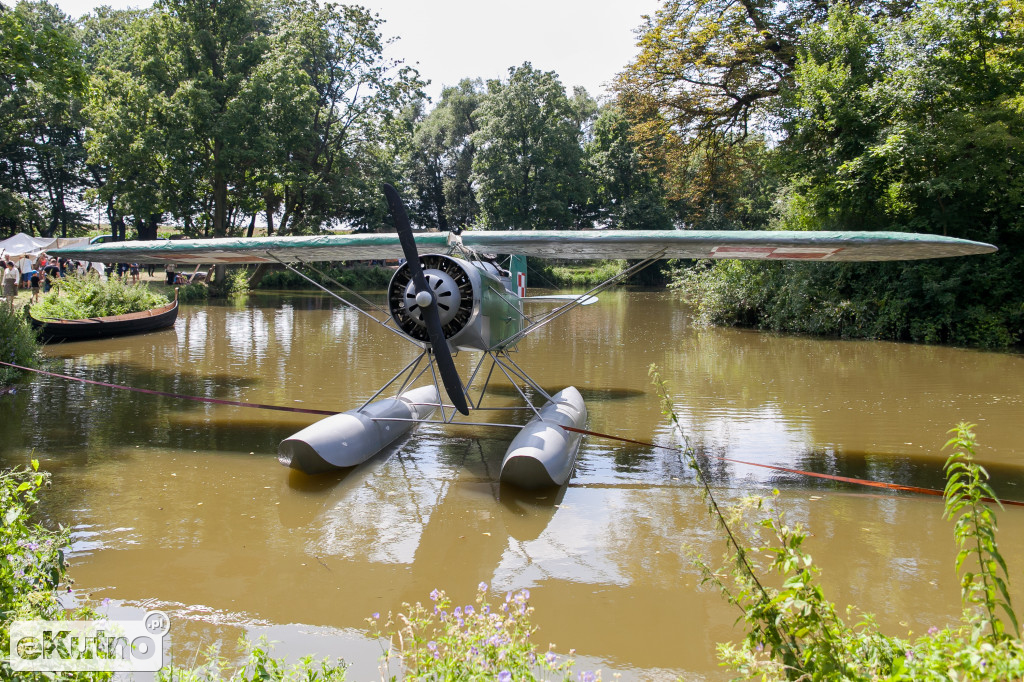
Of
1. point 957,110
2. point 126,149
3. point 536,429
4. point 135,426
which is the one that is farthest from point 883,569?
point 126,149

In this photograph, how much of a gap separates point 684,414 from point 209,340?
12792 millimetres

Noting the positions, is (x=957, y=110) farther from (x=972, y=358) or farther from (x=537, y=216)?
(x=537, y=216)

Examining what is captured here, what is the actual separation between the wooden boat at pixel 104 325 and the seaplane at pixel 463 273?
799 cm

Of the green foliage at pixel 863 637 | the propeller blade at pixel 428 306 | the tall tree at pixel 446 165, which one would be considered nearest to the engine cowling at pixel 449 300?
the propeller blade at pixel 428 306

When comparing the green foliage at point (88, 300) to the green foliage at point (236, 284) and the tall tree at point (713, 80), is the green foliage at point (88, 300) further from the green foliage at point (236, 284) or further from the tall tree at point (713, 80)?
the tall tree at point (713, 80)

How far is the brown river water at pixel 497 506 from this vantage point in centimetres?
392

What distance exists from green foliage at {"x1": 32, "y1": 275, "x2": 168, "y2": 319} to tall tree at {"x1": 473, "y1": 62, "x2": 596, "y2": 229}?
32068 mm

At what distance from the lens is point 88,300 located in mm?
17141

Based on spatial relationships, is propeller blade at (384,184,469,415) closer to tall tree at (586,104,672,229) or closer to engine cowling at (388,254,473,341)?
engine cowling at (388,254,473,341)

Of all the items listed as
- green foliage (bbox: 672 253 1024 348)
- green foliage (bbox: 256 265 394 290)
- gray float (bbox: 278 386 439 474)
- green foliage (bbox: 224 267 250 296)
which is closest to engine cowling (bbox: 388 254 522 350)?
gray float (bbox: 278 386 439 474)

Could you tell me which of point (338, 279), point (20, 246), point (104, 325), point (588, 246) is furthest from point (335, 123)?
point (588, 246)

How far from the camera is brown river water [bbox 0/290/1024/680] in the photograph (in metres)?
3.92

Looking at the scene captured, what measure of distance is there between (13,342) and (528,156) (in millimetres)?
41678

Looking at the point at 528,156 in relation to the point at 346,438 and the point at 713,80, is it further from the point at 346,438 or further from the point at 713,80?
the point at 346,438
